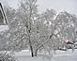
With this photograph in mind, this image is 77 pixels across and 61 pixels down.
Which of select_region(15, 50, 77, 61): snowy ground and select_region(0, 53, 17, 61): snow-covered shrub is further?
select_region(15, 50, 77, 61): snowy ground

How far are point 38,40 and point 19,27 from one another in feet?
1.27

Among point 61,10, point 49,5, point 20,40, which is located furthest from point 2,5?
point 61,10

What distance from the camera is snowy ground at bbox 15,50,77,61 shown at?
7.67 feet

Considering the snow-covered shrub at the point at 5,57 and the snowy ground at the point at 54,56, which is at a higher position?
the snow-covered shrub at the point at 5,57

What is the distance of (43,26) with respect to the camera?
7.82 ft

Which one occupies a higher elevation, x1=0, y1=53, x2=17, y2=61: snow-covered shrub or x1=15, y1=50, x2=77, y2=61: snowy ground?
x1=0, y1=53, x2=17, y2=61: snow-covered shrub

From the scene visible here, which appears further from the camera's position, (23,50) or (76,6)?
(76,6)

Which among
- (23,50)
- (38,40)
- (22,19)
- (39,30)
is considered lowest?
(23,50)

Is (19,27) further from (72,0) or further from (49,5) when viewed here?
(72,0)

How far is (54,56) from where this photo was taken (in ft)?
7.93

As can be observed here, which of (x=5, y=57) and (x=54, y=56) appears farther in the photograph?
(x=54, y=56)

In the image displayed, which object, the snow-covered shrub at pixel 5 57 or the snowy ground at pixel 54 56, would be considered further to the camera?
the snowy ground at pixel 54 56

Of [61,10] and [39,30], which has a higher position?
[61,10]

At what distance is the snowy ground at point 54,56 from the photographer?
234 cm
